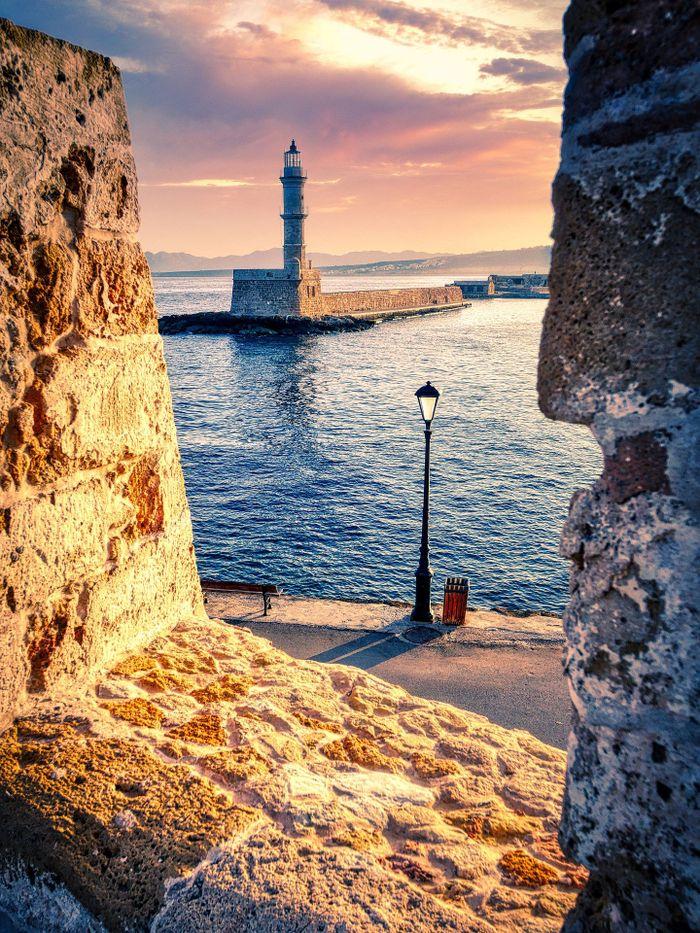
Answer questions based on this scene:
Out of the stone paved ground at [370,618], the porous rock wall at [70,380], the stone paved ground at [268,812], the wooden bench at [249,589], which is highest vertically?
the porous rock wall at [70,380]

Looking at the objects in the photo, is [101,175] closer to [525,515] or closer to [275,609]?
[275,609]

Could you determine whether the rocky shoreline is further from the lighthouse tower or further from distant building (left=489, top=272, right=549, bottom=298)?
distant building (left=489, top=272, right=549, bottom=298)

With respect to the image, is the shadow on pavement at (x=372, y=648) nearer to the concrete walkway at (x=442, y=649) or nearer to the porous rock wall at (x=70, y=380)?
the concrete walkway at (x=442, y=649)

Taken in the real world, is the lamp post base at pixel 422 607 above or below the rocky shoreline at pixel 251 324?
below

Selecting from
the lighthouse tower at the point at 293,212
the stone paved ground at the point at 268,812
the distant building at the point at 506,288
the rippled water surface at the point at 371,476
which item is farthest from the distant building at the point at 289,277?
the stone paved ground at the point at 268,812

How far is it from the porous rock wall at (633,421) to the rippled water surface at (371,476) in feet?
52.4

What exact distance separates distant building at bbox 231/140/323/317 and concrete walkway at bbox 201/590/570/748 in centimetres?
7358

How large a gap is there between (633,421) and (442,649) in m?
7.78

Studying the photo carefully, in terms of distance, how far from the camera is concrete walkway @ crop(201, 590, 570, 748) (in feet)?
24.2

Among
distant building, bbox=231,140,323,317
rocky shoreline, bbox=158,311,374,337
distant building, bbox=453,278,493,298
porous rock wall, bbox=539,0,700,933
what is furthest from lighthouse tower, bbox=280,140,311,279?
porous rock wall, bbox=539,0,700,933

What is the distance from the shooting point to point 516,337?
86.4 metres

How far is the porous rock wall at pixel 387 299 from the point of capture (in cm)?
9319

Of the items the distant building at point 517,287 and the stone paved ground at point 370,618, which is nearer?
the stone paved ground at point 370,618

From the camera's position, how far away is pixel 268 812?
244 cm
